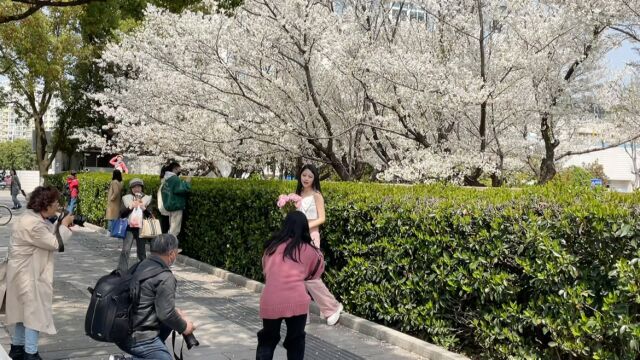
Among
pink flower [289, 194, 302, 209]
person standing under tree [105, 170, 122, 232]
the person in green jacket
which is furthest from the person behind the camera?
person standing under tree [105, 170, 122, 232]

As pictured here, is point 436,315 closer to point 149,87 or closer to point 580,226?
point 580,226

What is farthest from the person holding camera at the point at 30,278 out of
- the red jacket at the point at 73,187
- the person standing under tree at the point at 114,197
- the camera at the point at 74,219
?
the red jacket at the point at 73,187

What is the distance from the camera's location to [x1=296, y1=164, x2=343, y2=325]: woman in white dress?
6.96 m

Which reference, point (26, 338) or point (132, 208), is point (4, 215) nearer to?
point (132, 208)

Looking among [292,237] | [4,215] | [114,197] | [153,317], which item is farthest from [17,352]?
[4,215]

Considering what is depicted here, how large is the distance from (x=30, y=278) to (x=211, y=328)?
2.30 metres

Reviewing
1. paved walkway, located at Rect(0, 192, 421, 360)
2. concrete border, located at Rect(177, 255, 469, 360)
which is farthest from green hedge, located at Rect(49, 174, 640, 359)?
paved walkway, located at Rect(0, 192, 421, 360)

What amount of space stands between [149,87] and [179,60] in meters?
4.54

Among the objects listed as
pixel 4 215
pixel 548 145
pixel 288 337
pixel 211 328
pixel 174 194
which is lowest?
pixel 211 328

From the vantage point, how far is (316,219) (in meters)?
7.11

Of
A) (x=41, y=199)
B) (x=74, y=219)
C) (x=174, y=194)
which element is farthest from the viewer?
(x=174, y=194)

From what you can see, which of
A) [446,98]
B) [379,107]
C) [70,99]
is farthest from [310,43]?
[70,99]

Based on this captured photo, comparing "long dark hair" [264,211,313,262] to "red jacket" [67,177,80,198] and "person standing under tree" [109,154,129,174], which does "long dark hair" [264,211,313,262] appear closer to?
"person standing under tree" [109,154,129,174]

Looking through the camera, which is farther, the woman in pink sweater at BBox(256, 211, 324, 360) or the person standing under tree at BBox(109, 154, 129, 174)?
the person standing under tree at BBox(109, 154, 129, 174)
